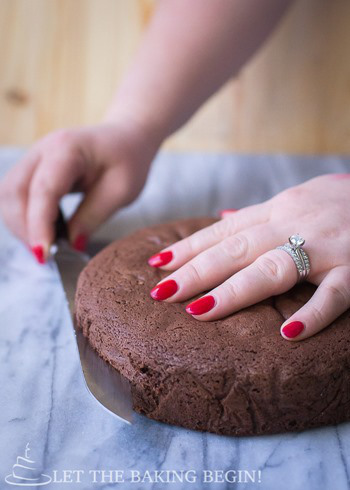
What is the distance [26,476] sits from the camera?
Result: 965 millimetres

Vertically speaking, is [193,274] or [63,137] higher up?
[63,137]

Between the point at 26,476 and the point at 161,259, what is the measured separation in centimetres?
43

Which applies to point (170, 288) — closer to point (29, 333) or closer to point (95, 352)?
point (95, 352)

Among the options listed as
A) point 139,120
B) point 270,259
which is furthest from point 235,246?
point 139,120

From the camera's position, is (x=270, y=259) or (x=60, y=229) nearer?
(x=270, y=259)

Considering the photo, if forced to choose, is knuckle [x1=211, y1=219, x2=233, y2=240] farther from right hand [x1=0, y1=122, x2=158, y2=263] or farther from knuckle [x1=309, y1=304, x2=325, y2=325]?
right hand [x1=0, y1=122, x2=158, y2=263]

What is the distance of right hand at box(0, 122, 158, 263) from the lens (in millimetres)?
1481

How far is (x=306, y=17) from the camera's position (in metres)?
2.41

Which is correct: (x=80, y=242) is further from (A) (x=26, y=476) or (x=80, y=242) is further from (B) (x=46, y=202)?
(A) (x=26, y=476)

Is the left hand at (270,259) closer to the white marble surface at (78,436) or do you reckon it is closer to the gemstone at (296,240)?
the gemstone at (296,240)

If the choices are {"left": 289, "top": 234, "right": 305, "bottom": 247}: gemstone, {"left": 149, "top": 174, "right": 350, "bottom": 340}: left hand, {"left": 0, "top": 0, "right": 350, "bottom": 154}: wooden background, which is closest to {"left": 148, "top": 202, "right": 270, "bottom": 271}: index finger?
{"left": 149, "top": 174, "right": 350, "bottom": 340}: left hand

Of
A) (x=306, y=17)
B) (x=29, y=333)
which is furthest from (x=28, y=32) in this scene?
(x=29, y=333)

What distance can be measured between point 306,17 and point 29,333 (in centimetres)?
168

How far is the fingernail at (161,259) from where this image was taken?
119 centimetres
